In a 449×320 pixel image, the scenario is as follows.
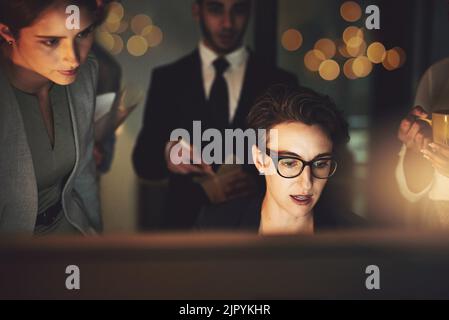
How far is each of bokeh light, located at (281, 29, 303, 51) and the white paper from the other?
1.97 ft

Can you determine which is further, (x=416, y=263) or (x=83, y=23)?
(x=416, y=263)

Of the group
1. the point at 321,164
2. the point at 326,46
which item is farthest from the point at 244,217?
the point at 326,46

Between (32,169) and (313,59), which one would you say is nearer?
(32,169)

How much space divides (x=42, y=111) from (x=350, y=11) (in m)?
1.07

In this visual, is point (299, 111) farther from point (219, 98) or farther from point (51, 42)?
point (51, 42)

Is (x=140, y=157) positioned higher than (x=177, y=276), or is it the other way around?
(x=140, y=157)

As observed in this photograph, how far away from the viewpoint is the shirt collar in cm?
206

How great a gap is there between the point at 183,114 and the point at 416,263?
950 millimetres

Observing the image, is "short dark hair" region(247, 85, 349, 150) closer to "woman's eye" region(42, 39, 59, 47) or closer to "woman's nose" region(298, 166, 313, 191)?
"woman's nose" region(298, 166, 313, 191)

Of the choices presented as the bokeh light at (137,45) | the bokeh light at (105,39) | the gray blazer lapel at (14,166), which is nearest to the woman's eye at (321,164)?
the bokeh light at (137,45)

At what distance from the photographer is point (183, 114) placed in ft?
6.81

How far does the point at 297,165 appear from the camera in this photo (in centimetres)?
196
